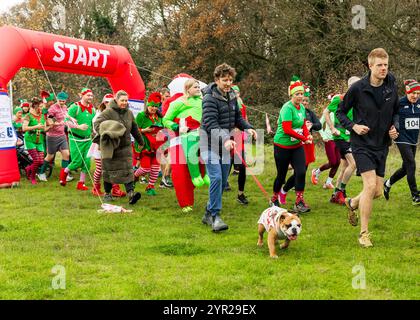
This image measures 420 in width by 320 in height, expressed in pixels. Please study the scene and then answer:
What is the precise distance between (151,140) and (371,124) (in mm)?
4793

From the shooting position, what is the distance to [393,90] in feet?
19.3

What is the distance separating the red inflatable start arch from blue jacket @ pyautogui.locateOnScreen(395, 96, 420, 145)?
6.90m

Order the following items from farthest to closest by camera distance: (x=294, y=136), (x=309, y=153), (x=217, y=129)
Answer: (x=309, y=153) < (x=294, y=136) < (x=217, y=129)

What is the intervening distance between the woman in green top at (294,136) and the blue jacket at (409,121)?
160 cm

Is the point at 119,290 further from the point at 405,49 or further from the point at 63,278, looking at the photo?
the point at 405,49

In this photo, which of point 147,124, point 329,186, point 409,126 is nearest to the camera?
point 409,126

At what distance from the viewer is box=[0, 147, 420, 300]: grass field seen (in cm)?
450

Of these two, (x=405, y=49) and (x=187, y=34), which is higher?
(x=187, y=34)

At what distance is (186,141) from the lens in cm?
782

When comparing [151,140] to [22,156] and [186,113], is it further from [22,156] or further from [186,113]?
[22,156]
